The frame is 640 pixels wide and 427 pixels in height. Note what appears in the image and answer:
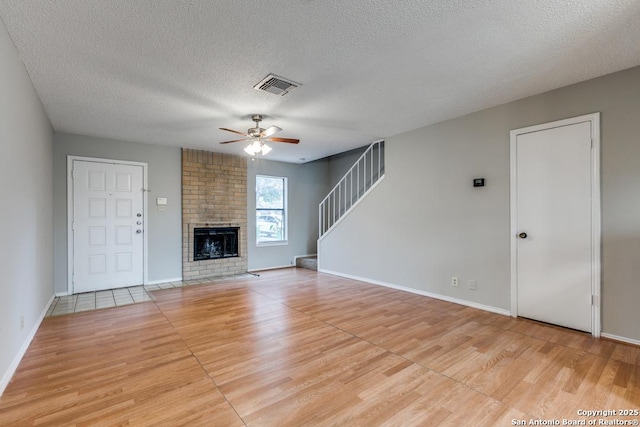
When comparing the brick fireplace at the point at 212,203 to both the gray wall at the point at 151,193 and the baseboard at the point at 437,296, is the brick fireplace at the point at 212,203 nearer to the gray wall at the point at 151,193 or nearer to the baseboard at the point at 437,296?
the gray wall at the point at 151,193

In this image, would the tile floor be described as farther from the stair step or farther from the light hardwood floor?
the stair step

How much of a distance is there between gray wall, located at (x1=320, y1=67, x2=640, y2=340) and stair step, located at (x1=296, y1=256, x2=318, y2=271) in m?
0.75

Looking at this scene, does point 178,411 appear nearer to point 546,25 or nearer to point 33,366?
point 33,366

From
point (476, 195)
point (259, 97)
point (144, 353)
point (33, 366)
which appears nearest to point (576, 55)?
point (476, 195)

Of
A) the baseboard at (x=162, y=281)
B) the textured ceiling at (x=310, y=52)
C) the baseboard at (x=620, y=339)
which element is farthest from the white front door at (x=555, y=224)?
the baseboard at (x=162, y=281)

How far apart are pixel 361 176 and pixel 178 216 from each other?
3812 mm

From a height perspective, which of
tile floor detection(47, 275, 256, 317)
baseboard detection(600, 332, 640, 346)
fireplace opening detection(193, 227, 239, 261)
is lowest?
tile floor detection(47, 275, 256, 317)

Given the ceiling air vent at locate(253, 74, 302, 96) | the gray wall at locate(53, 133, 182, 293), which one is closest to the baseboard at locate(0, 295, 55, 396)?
the gray wall at locate(53, 133, 182, 293)

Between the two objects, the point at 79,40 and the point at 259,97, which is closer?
the point at 79,40

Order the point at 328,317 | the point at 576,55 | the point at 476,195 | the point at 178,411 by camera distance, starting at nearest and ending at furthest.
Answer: the point at 178,411 < the point at 576,55 < the point at 328,317 < the point at 476,195

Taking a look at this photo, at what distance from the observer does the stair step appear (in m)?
6.77

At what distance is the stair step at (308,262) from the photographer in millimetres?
6768

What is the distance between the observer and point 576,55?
2.52 meters

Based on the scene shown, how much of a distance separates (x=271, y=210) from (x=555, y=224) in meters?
5.30
